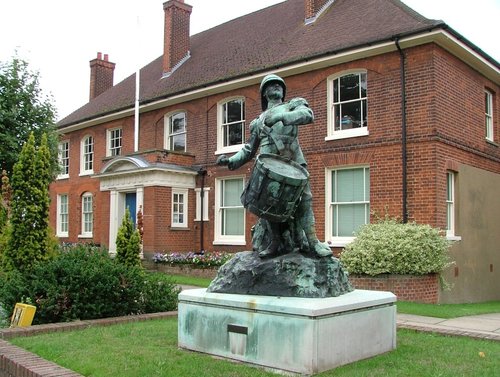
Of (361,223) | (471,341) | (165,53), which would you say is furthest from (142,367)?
(165,53)

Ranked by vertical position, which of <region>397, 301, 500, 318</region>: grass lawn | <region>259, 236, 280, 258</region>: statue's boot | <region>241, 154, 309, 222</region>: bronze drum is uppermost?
<region>241, 154, 309, 222</region>: bronze drum

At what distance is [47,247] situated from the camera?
1070 cm

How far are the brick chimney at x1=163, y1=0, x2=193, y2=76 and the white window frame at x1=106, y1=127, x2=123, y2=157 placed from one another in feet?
11.2

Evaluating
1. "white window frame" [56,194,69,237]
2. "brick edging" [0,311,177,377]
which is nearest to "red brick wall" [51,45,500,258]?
"brick edging" [0,311,177,377]

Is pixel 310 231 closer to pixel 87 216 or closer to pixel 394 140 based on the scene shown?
pixel 394 140

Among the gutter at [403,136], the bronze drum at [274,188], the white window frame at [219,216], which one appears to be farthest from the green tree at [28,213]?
the white window frame at [219,216]

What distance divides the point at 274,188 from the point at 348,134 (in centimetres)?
1100

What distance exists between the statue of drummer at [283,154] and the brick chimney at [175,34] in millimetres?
18975

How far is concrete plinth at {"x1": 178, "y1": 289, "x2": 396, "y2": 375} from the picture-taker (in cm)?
551

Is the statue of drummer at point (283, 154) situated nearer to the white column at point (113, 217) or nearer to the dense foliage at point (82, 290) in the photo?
the dense foliage at point (82, 290)

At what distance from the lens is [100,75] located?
3225cm

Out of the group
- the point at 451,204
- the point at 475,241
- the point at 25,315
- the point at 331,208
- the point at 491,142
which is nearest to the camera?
the point at 25,315

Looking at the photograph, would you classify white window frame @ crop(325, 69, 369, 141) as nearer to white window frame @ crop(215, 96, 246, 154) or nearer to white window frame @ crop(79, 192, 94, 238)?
white window frame @ crop(215, 96, 246, 154)

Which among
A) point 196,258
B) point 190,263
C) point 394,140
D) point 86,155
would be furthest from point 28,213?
point 86,155
